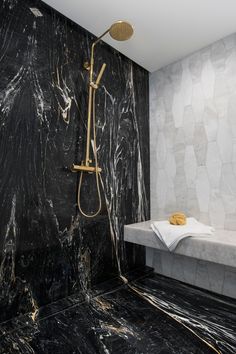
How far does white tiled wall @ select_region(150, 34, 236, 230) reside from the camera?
1.90 metres

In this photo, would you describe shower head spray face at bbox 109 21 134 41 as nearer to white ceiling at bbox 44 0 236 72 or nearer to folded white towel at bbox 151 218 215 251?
white ceiling at bbox 44 0 236 72

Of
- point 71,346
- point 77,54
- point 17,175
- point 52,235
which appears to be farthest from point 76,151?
point 71,346

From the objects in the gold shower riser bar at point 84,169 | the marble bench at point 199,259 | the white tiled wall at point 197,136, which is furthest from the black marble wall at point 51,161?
the white tiled wall at point 197,136

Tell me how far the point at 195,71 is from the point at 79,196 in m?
1.60

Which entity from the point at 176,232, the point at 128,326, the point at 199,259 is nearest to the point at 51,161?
the point at 176,232

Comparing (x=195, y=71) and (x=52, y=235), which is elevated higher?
(x=195, y=71)

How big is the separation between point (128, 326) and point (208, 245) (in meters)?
0.72

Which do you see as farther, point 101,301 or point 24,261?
point 101,301

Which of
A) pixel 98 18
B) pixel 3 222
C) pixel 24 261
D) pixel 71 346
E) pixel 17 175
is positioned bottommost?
pixel 71 346

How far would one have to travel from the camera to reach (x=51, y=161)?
162 cm

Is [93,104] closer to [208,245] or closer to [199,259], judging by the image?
[208,245]

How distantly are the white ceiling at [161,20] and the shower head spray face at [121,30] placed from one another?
0.52 feet

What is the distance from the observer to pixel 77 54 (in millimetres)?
1832

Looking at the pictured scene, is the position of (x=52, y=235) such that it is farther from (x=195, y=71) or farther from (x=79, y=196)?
(x=195, y=71)
